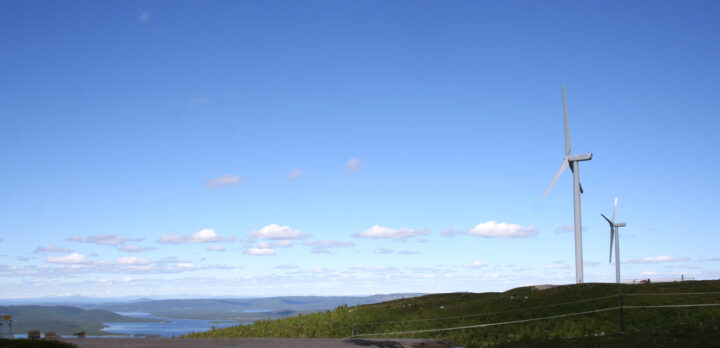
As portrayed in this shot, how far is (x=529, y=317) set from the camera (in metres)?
34.8

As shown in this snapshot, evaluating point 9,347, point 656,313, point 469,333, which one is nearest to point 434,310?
point 469,333

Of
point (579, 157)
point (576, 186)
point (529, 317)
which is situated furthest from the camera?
point (579, 157)

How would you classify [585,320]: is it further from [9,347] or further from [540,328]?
[9,347]

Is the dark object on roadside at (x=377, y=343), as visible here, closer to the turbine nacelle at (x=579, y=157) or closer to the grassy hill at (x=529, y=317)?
the grassy hill at (x=529, y=317)

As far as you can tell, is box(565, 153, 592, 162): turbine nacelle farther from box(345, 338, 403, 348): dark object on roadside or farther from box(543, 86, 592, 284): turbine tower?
box(345, 338, 403, 348): dark object on roadside

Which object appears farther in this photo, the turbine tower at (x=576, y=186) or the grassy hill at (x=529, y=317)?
the turbine tower at (x=576, y=186)

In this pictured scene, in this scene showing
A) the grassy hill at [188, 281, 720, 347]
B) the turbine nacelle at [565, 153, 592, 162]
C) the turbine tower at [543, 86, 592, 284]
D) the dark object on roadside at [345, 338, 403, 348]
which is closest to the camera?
the dark object on roadside at [345, 338, 403, 348]

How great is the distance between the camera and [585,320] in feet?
104

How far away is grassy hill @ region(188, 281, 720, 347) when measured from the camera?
97.7ft

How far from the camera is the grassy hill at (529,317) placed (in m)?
29.8

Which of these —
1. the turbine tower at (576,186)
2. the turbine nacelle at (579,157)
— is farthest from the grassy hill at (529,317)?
the turbine nacelle at (579,157)

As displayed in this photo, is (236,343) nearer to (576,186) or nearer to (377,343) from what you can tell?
(377,343)

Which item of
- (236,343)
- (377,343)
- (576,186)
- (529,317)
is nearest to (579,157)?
(576,186)

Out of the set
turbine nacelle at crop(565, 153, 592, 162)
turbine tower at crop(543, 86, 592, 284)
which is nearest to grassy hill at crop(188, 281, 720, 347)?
turbine tower at crop(543, 86, 592, 284)
